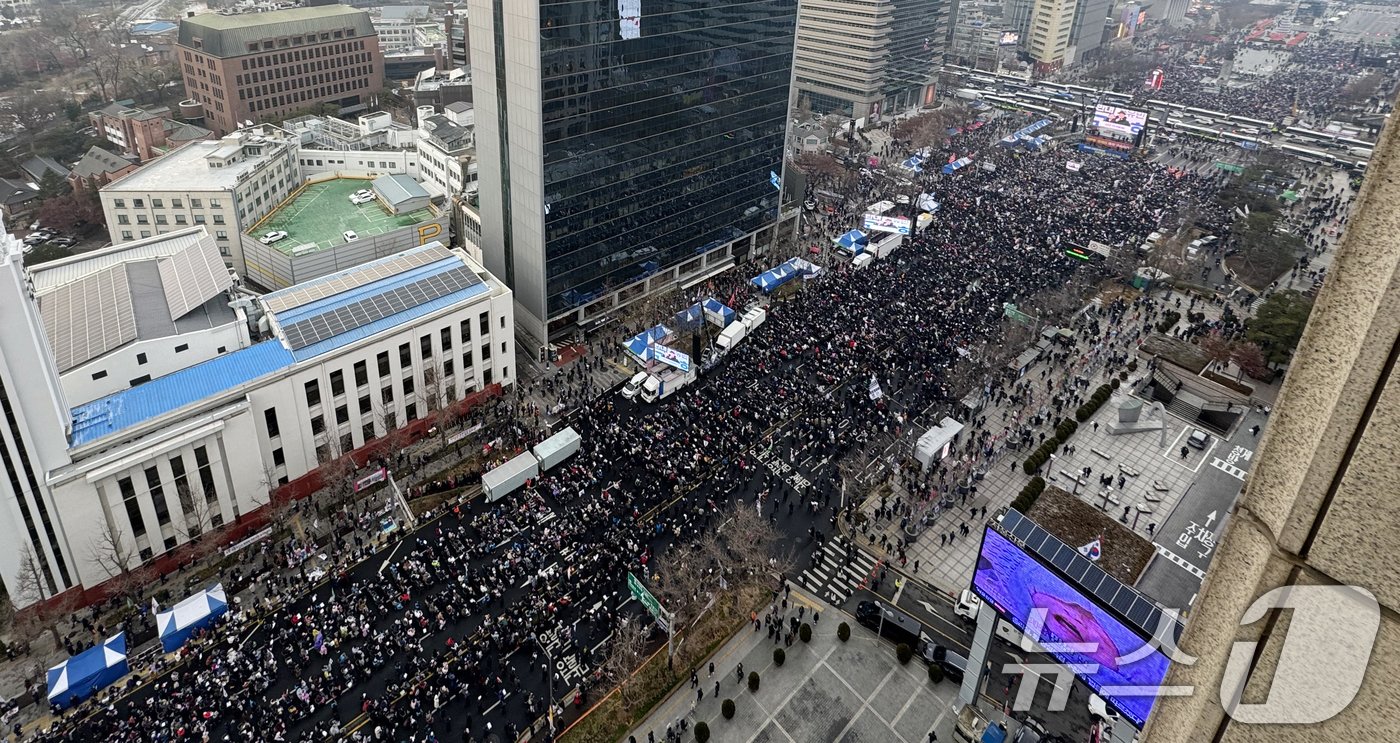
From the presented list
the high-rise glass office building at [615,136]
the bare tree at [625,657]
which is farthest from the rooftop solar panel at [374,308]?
the bare tree at [625,657]

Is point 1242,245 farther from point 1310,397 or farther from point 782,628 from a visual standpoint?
point 1310,397

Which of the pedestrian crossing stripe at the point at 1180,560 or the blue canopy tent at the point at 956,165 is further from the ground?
the blue canopy tent at the point at 956,165

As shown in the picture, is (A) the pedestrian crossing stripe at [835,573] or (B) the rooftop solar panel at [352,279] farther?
(B) the rooftop solar panel at [352,279]

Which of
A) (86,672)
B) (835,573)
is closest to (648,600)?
(835,573)

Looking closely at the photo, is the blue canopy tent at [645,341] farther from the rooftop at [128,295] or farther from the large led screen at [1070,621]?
the large led screen at [1070,621]

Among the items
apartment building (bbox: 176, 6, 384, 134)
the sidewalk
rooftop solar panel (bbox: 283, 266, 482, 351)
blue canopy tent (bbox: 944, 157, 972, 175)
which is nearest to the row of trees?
the sidewalk
